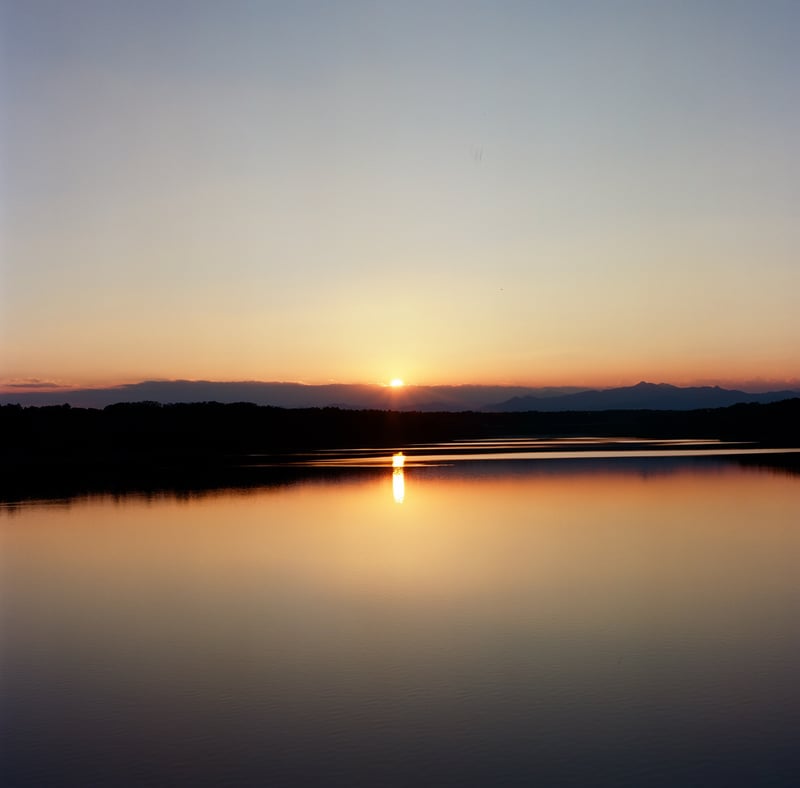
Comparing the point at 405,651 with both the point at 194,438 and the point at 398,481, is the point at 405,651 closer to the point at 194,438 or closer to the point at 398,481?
the point at 398,481

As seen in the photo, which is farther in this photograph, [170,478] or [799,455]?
[799,455]

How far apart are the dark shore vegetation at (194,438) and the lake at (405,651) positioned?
1844 centimetres

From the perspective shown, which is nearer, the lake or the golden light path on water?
the lake

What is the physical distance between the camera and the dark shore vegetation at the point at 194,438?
148 ft

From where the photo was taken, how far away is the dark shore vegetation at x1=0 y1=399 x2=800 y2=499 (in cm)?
4522

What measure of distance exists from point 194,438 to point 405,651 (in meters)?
80.2

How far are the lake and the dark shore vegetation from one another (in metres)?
18.4

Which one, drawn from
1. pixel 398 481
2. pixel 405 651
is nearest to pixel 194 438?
pixel 398 481

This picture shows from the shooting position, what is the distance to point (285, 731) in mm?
9938

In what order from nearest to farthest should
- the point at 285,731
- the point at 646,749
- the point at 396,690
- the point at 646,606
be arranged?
the point at 646,749
the point at 285,731
the point at 396,690
the point at 646,606

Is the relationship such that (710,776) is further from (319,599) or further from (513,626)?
(319,599)

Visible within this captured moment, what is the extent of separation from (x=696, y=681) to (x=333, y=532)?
14382 mm

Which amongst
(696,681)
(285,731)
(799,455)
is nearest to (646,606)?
(696,681)

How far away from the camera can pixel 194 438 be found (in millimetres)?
90562
